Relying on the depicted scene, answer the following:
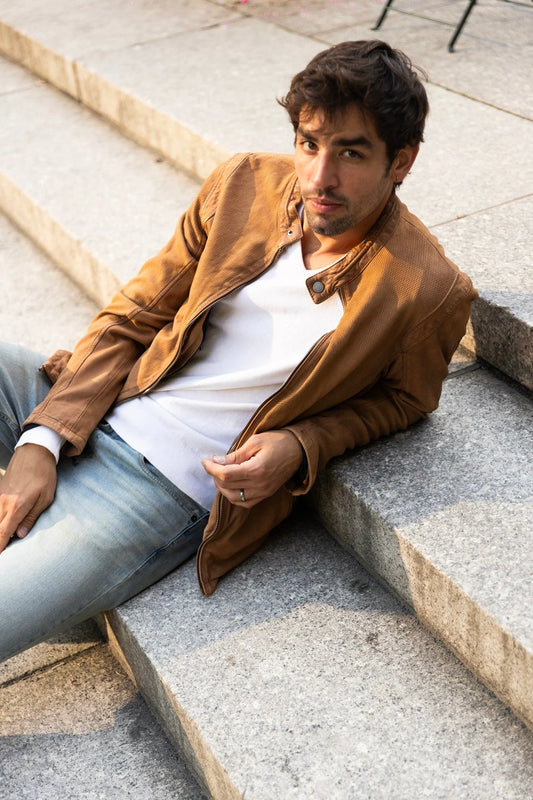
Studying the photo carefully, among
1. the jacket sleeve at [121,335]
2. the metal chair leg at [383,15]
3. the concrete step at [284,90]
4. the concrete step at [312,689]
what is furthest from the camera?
the metal chair leg at [383,15]

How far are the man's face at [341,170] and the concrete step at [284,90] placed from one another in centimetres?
69

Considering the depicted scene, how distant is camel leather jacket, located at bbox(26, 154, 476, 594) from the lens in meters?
2.26

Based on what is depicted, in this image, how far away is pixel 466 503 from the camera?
2.31 metres

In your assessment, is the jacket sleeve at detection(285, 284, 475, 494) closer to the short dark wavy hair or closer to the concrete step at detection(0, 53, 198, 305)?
the short dark wavy hair

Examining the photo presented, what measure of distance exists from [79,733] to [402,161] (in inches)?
63.7

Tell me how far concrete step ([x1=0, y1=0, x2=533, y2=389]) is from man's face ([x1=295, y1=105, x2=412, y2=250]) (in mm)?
694

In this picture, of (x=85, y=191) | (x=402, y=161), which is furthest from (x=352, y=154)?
(x=85, y=191)

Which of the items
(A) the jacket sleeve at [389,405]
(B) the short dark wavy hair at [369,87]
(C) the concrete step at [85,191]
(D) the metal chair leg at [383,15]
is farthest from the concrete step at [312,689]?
(D) the metal chair leg at [383,15]

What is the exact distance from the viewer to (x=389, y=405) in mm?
2434

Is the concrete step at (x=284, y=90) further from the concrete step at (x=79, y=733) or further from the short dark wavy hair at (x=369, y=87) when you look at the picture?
the concrete step at (x=79, y=733)

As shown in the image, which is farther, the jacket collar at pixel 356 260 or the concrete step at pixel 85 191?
the concrete step at pixel 85 191

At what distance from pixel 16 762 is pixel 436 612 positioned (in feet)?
3.57

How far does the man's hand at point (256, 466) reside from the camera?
225cm

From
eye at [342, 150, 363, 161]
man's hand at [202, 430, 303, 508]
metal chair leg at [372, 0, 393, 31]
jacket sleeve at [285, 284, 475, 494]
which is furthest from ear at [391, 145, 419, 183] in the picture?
metal chair leg at [372, 0, 393, 31]
